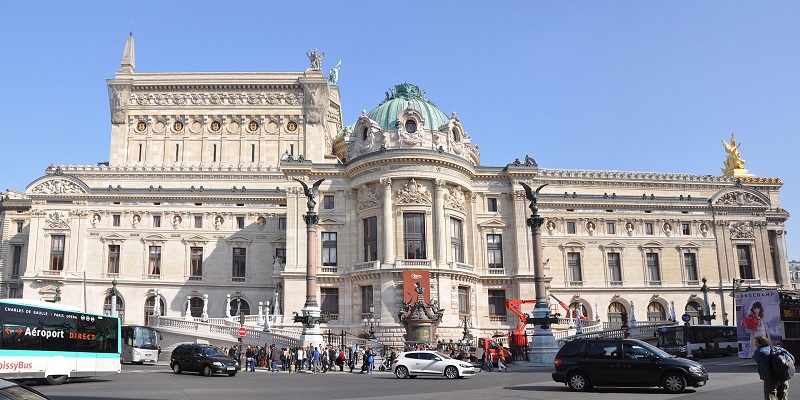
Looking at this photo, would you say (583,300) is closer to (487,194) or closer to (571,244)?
(571,244)

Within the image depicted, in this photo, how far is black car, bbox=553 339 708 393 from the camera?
19.7m

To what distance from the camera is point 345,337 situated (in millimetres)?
48219

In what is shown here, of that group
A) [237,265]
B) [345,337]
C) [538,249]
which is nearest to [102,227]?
[237,265]

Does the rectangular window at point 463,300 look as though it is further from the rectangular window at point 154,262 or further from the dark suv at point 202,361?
the rectangular window at point 154,262

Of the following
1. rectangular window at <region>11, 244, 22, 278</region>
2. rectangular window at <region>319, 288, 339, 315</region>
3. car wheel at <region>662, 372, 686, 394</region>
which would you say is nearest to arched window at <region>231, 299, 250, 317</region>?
rectangular window at <region>319, 288, 339, 315</region>

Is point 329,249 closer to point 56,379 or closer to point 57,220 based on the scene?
point 57,220

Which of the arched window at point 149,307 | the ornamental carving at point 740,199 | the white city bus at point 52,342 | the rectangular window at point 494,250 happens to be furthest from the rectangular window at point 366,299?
the ornamental carving at point 740,199

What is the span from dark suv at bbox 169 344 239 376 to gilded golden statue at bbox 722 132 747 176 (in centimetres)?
6911

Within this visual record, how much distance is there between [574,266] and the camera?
6556 centimetres

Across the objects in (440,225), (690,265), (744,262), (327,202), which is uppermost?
(327,202)

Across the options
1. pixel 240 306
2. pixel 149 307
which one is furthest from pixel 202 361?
pixel 149 307

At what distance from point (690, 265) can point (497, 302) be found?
2349 centimetres

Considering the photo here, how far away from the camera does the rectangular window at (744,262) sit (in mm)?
67375

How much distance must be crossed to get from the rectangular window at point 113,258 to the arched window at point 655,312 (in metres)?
49.2
